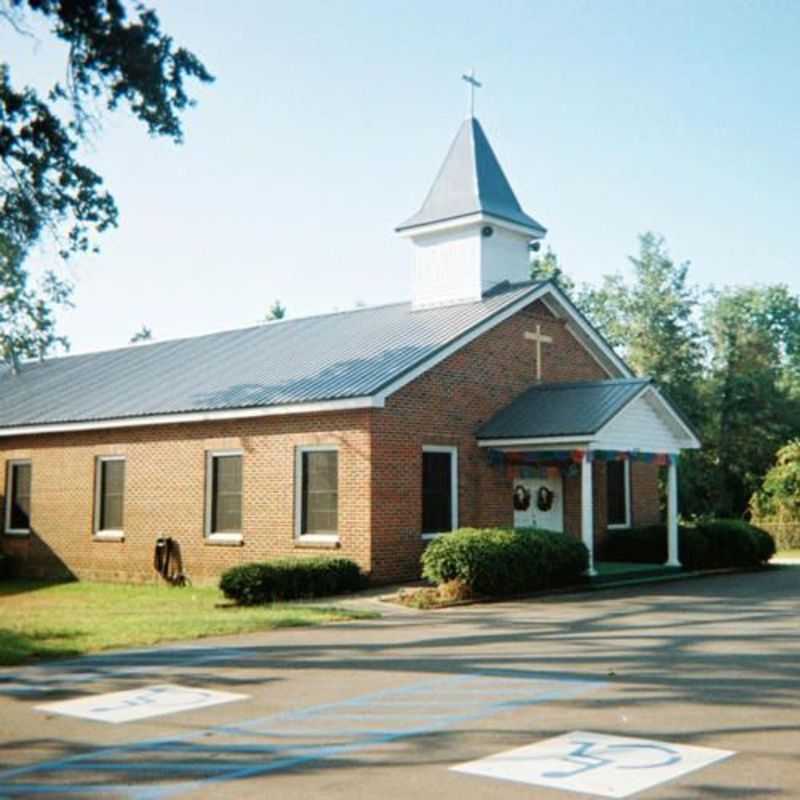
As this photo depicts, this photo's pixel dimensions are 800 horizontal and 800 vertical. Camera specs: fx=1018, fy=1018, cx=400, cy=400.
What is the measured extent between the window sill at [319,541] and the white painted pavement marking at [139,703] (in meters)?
10.2

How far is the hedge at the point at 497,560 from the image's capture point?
1731cm

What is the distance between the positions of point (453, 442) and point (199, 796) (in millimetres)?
15511

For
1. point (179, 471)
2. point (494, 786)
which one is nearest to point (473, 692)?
point (494, 786)

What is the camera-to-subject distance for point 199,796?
613 cm

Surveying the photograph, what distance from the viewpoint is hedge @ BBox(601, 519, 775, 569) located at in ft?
78.0

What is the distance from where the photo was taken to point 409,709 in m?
8.50

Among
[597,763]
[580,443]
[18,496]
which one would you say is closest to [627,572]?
[580,443]

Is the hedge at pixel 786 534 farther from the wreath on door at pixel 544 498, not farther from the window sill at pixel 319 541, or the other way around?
the window sill at pixel 319 541

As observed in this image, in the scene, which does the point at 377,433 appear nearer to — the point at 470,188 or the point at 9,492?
the point at 470,188

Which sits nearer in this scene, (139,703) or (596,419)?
(139,703)

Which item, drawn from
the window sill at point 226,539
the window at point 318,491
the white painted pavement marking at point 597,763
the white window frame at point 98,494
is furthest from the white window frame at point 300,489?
the white painted pavement marking at point 597,763

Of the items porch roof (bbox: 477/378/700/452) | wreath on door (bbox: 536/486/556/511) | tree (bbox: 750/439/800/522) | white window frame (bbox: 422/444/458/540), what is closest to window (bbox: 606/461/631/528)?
wreath on door (bbox: 536/486/556/511)

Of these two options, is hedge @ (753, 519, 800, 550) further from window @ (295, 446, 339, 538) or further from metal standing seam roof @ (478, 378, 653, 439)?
window @ (295, 446, 339, 538)

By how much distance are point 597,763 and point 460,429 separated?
1505 cm
